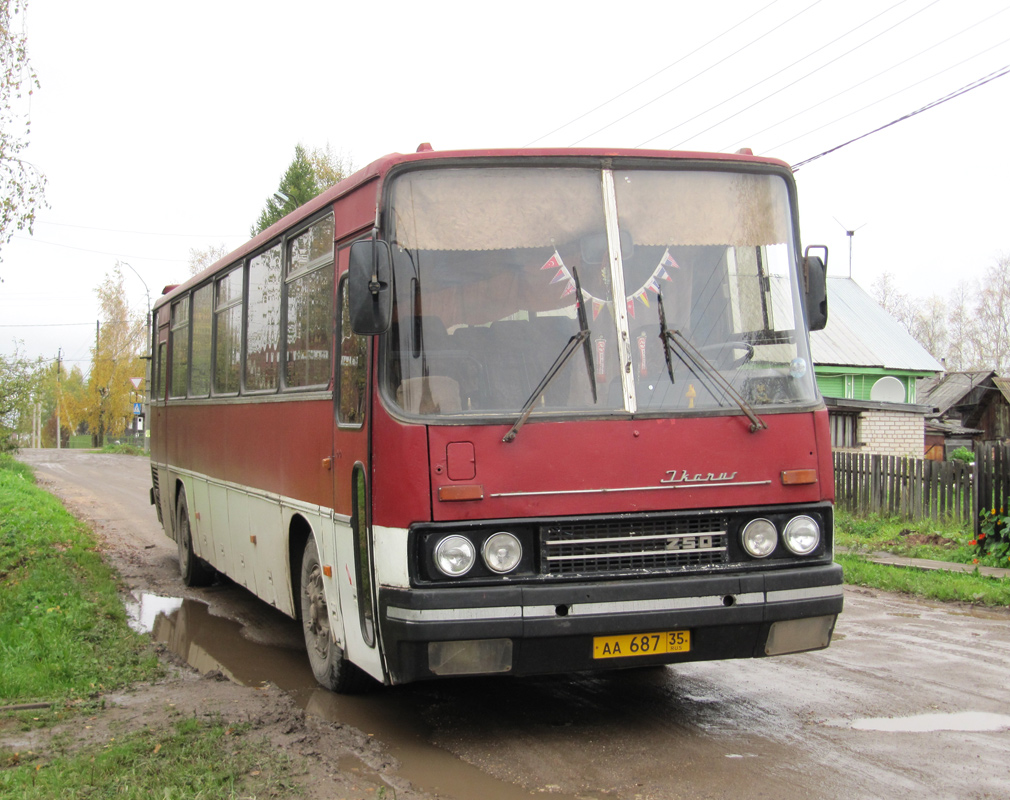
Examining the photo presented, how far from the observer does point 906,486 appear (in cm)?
1797

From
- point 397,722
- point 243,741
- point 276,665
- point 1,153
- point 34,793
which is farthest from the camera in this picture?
point 1,153

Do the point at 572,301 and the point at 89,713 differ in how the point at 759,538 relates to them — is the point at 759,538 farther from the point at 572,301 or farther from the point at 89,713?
the point at 89,713

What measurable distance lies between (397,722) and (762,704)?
2.11 meters

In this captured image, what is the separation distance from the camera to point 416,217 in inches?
221

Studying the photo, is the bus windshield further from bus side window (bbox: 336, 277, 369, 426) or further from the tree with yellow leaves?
the tree with yellow leaves

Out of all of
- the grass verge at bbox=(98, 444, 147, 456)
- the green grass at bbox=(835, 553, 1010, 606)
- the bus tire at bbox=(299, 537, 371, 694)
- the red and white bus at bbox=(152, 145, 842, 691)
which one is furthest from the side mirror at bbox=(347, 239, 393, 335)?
the grass verge at bbox=(98, 444, 147, 456)

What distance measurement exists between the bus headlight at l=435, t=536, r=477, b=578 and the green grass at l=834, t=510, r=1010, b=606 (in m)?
7.33

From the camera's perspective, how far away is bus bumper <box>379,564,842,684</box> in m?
5.12

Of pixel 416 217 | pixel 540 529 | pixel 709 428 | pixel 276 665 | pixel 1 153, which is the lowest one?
pixel 276 665

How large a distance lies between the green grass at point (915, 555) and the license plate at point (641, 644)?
6.42m

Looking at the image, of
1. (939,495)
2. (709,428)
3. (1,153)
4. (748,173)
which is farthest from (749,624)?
(939,495)

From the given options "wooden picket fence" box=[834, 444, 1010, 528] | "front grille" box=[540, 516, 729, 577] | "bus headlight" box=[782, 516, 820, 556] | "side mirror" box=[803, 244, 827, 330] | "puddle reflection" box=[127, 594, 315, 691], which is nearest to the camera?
"front grille" box=[540, 516, 729, 577]

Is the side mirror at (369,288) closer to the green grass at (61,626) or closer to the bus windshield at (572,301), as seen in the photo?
the bus windshield at (572,301)

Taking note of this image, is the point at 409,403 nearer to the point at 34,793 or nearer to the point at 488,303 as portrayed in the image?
the point at 488,303
